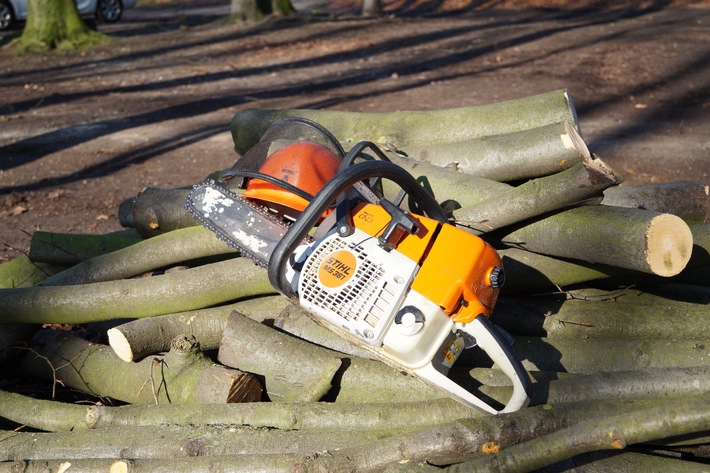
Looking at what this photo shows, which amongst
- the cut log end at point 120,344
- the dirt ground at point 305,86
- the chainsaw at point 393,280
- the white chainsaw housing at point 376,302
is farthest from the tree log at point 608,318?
the dirt ground at point 305,86

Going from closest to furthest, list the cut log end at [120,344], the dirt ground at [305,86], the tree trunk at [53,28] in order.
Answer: the cut log end at [120,344] < the dirt ground at [305,86] < the tree trunk at [53,28]

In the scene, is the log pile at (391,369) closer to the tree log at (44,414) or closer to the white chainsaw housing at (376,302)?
the tree log at (44,414)

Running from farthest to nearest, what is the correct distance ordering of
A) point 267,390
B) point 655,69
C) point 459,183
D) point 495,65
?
point 495,65, point 655,69, point 459,183, point 267,390

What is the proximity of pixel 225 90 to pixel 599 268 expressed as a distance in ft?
26.9

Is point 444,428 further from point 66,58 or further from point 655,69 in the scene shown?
point 66,58

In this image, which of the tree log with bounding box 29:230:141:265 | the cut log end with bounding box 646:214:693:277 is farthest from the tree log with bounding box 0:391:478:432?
the tree log with bounding box 29:230:141:265

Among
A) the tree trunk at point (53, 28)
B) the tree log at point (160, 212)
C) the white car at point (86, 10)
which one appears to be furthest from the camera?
the white car at point (86, 10)

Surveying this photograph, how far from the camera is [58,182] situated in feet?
23.4

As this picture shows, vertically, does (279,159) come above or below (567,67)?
above

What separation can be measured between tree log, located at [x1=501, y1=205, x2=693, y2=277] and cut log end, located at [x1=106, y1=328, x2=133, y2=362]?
1.78m

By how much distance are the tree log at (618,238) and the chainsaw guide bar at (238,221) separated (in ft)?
3.74

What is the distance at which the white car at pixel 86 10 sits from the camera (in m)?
16.1

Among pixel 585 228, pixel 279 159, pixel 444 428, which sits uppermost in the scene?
pixel 279 159

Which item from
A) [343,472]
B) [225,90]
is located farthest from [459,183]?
[225,90]
